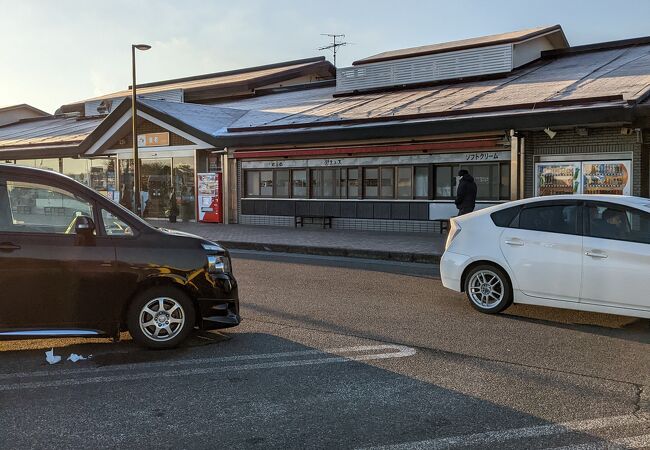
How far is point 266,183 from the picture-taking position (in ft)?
70.3

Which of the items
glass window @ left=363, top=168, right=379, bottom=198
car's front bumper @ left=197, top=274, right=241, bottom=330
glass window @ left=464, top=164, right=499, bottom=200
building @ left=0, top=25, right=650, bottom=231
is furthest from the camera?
glass window @ left=363, top=168, right=379, bottom=198

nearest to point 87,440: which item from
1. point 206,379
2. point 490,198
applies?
point 206,379

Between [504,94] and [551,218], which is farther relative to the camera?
[504,94]

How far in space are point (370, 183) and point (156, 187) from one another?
9890 millimetres

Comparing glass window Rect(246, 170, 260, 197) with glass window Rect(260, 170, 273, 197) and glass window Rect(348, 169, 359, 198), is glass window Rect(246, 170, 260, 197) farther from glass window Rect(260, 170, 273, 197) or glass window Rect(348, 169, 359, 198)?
glass window Rect(348, 169, 359, 198)

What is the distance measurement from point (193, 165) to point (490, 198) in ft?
38.0

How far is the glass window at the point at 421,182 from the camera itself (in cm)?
1816

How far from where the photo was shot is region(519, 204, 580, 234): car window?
7090 mm

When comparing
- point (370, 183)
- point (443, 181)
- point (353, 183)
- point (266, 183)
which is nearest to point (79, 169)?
point (266, 183)

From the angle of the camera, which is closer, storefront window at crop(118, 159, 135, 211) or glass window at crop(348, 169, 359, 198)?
glass window at crop(348, 169, 359, 198)

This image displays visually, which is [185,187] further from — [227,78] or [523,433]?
[523,433]

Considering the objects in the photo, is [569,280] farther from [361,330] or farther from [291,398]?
[291,398]

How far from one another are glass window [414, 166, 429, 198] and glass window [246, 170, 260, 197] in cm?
613

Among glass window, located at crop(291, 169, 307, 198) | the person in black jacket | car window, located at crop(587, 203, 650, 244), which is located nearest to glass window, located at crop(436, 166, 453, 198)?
the person in black jacket
